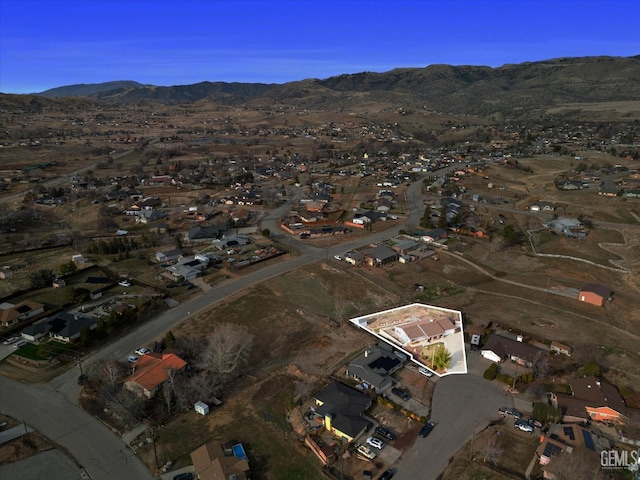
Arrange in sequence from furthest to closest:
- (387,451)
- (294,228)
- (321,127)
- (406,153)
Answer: (321,127)
(406,153)
(294,228)
(387,451)

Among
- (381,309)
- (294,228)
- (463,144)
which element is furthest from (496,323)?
(463,144)

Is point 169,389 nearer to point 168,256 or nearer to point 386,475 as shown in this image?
point 386,475

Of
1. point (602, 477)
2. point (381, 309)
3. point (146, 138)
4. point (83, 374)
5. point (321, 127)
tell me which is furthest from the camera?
point (321, 127)

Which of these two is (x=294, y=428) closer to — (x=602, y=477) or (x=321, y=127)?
(x=602, y=477)

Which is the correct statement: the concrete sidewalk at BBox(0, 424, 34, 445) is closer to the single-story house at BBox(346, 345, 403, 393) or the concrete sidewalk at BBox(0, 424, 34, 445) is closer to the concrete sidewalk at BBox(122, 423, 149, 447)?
the concrete sidewalk at BBox(122, 423, 149, 447)

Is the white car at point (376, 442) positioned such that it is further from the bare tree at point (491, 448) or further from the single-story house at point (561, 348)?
the single-story house at point (561, 348)

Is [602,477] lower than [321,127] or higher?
lower
